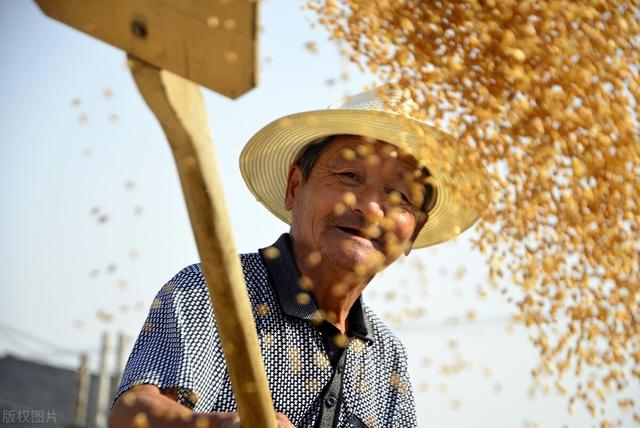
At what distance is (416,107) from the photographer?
2.88m

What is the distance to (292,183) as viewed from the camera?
10.8 feet

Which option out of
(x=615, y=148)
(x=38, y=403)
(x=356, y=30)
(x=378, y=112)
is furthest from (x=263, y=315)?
(x=38, y=403)

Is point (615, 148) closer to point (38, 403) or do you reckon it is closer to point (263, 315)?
point (263, 315)

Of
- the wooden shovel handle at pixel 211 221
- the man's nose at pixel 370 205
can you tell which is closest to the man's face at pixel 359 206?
the man's nose at pixel 370 205

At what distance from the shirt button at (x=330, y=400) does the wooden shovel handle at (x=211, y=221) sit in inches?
32.2

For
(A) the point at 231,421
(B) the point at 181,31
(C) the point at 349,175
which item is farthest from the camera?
(C) the point at 349,175

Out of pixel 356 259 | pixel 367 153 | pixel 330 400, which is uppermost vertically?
pixel 367 153

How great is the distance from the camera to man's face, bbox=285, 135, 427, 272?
2.92 m

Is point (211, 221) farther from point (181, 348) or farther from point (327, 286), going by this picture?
point (327, 286)

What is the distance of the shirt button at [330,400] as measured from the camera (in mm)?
2824

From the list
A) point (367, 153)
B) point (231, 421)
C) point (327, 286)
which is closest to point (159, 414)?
point (231, 421)

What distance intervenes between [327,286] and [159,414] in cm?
93

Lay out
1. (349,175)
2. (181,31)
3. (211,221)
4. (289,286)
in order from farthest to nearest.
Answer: (349,175), (289,286), (211,221), (181,31)

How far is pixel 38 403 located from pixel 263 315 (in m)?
17.1
